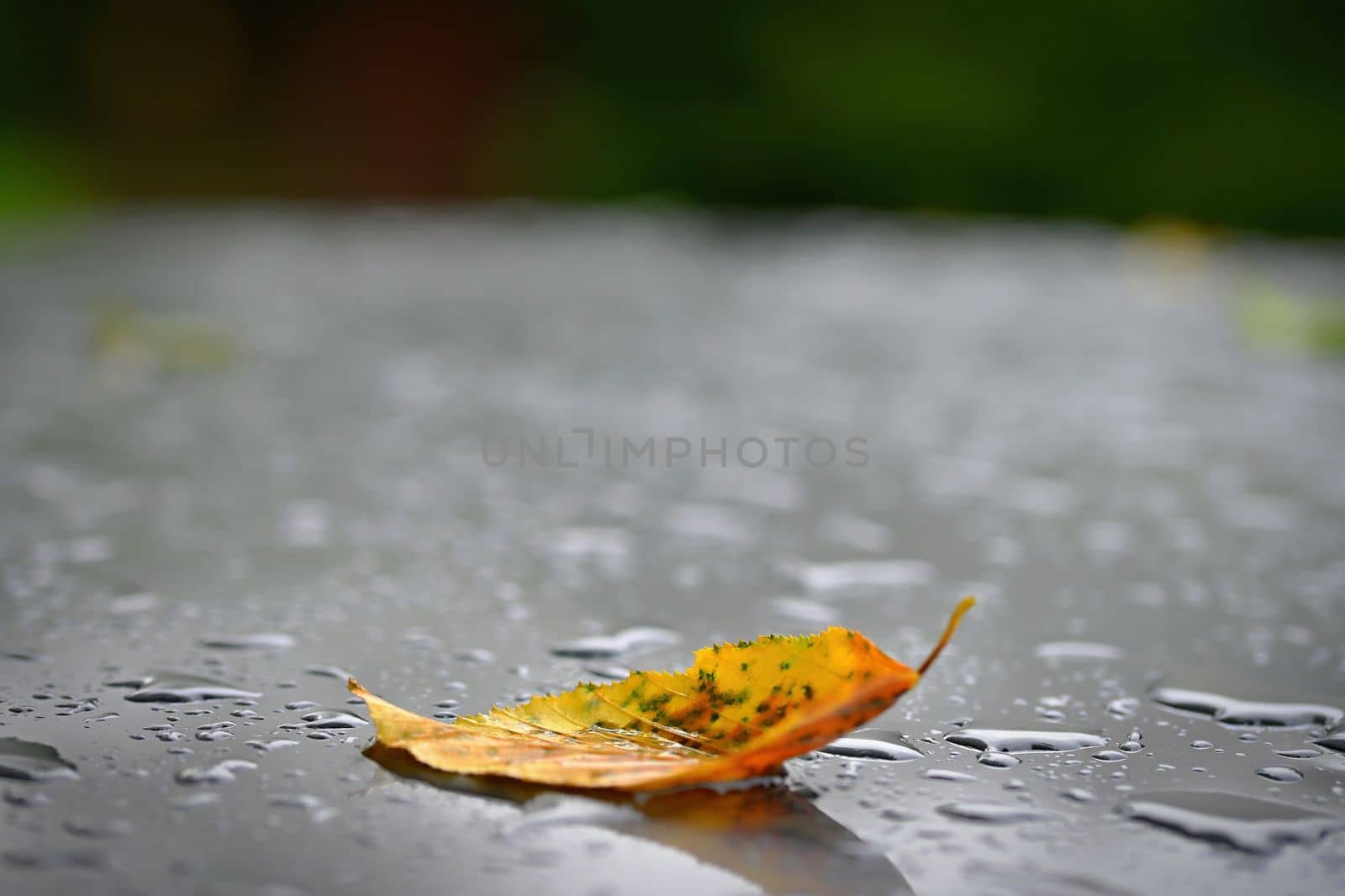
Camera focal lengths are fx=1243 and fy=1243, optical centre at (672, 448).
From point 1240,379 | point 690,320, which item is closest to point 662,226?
point 690,320

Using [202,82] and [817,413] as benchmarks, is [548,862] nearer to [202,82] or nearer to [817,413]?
[817,413]

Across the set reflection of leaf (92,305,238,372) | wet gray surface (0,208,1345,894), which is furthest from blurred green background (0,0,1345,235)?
wet gray surface (0,208,1345,894)

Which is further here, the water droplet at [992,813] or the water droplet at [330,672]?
the water droplet at [330,672]

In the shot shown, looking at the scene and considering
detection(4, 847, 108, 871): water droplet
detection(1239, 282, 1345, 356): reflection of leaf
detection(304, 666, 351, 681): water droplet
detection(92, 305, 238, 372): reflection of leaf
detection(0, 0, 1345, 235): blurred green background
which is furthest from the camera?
detection(0, 0, 1345, 235): blurred green background

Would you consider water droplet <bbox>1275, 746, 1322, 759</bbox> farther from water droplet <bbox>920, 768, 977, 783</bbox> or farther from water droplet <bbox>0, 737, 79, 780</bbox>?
water droplet <bbox>0, 737, 79, 780</bbox>

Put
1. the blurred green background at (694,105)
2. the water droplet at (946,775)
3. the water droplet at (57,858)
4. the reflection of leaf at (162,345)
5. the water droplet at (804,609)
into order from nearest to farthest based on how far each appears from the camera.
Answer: the water droplet at (57,858)
the water droplet at (946,775)
the water droplet at (804,609)
the reflection of leaf at (162,345)
the blurred green background at (694,105)

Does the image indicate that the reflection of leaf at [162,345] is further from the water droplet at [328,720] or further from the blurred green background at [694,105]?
the blurred green background at [694,105]

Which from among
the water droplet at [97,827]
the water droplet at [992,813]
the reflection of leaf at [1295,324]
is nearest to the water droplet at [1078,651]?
the water droplet at [992,813]
